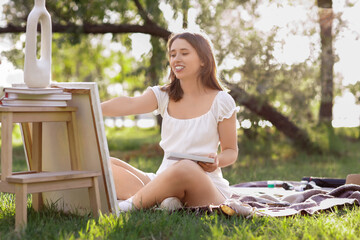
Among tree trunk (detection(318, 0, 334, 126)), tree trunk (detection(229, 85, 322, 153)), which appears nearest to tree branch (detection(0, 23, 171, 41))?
tree trunk (detection(229, 85, 322, 153))

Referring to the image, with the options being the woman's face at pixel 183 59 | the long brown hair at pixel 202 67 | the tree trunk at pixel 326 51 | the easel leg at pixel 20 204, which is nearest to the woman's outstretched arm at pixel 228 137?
the long brown hair at pixel 202 67

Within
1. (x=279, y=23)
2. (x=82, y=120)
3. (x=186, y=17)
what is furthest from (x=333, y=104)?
(x=82, y=120)

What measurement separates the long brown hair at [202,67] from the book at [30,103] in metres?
0.89

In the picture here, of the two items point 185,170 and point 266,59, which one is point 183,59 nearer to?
point 185,170

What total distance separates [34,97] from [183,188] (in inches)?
39.3

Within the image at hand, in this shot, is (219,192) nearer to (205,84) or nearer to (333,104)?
(205,84)

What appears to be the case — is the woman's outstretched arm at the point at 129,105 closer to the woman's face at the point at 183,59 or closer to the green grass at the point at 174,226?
the woman's face at the point at 183,59

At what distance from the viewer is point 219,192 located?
3156 mm

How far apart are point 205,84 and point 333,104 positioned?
17.4ft

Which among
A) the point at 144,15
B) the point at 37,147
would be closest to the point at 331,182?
the point at 37,147

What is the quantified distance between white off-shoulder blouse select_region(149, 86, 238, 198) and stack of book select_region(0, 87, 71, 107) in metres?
0.79

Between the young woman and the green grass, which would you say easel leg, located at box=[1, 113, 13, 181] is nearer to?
the green grass

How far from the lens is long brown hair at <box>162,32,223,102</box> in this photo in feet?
10.8

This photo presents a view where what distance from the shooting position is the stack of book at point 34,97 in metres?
2.60
